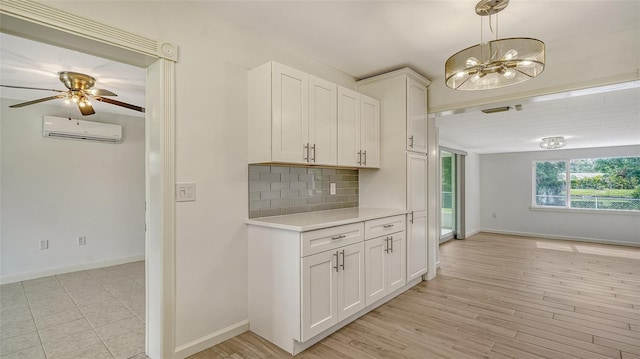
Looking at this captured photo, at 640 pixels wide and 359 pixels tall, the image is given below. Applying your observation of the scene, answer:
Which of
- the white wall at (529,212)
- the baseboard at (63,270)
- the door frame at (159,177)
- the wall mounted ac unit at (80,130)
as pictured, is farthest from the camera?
the white wall at (529,212)

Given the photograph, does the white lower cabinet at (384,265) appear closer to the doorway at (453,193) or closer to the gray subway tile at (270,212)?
the gray subway tile at (270,212)

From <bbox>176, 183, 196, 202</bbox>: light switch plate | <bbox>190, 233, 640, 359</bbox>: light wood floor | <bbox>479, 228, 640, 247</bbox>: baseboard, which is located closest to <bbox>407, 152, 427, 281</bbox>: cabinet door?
<bbox>190, 233, 640, 359</bbox>: light wood floor

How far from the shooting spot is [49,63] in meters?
2.76

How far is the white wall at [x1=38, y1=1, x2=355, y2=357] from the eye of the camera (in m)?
2.02

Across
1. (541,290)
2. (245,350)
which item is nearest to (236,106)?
(245,350)

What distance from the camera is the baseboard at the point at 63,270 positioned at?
374 centimetres

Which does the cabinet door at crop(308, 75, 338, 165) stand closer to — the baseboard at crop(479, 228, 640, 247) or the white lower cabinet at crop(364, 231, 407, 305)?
the white lower cabinet at crop(364, 231, 407, 305)

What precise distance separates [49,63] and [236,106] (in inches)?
78.4

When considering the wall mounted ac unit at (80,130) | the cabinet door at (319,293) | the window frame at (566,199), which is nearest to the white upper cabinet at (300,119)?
the cabinet door at (319,293)

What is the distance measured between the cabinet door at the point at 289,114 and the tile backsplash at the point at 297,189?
0.34 meters

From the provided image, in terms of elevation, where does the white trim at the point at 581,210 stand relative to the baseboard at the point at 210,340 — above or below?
above

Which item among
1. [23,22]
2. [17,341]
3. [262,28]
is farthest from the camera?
[262,28]

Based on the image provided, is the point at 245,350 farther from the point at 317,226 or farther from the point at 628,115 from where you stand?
the point at 628,115

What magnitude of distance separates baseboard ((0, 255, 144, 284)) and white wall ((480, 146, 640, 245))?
8583mm
